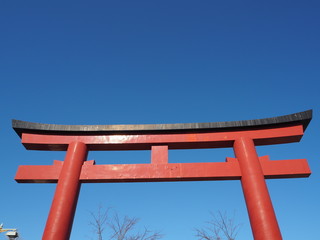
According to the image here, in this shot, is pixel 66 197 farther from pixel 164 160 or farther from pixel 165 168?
pixel 164 160

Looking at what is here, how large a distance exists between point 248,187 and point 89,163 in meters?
3.51

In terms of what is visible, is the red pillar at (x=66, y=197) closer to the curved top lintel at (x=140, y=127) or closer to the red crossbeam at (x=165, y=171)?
the red crossbeam at (x=165, y=171)

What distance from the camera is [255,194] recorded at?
4.51m

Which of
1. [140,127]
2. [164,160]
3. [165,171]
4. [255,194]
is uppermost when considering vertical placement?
[140,127]

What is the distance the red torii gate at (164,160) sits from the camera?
4.47 meters

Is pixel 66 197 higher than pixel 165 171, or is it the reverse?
pixel 165 171

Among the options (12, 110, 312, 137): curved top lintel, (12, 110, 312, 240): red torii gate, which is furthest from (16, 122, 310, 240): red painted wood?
(12, 110, 312, 137): curved top lintel

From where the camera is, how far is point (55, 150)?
6062mm

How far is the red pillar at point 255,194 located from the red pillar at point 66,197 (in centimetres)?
349

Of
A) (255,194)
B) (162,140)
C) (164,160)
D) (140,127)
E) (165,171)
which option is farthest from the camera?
(140,127)

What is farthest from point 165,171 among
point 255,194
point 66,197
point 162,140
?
point 66,197

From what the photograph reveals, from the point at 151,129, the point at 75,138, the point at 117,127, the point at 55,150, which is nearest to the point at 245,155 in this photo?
the point at 151,129

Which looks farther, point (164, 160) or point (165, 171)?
point (164, 160)

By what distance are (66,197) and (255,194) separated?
3.73 meters
